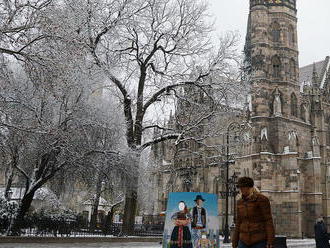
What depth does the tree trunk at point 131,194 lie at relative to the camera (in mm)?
18703

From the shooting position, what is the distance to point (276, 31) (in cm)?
3912

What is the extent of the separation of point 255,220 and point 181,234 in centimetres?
250

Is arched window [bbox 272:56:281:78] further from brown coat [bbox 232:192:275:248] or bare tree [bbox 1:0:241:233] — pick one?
brown coat [bbox 232:192:275:248]

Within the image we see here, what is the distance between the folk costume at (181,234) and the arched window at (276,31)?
3436cm

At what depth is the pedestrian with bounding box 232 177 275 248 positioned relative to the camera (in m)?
5.30

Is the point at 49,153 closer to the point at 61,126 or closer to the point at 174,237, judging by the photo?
the point at 61,126

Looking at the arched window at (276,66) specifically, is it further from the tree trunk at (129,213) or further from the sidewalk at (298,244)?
the tree trunk at (129,213)

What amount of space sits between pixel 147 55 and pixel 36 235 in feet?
34.4

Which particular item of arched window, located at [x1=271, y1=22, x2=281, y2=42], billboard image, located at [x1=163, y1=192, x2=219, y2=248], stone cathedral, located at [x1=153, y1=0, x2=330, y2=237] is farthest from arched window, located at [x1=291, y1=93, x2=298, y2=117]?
billboard image, located at [x1=163, y1=192, x2=219, y2=248]

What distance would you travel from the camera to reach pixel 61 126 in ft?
52.0

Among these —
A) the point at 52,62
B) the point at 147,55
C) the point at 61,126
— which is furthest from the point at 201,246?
the point at 147,55

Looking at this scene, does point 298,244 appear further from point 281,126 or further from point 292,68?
point 292,68

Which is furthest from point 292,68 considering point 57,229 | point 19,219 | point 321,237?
point 19,219

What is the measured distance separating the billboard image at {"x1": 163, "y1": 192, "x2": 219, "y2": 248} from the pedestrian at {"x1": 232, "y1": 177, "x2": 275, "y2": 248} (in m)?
2.16
